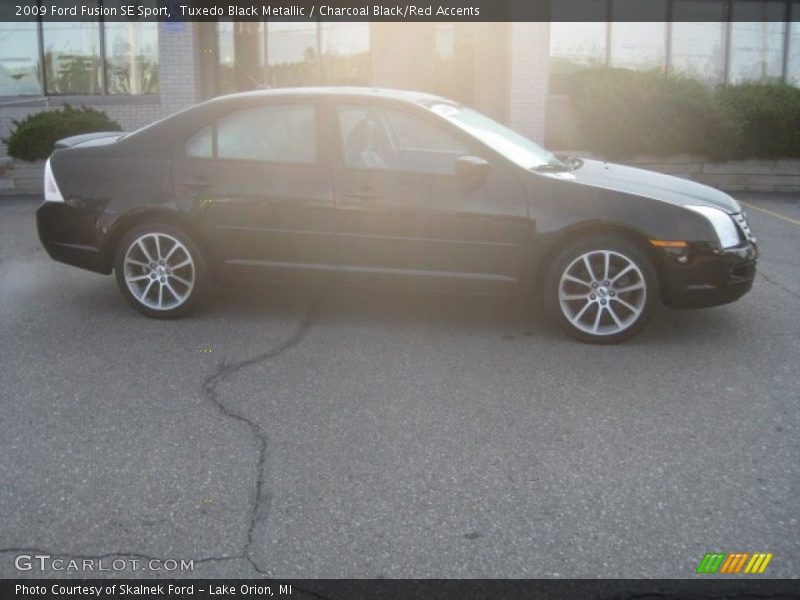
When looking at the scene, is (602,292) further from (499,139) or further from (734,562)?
(734,562)

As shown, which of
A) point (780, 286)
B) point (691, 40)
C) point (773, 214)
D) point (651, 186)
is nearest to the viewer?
point (651, 186)

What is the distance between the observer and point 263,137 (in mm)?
6668

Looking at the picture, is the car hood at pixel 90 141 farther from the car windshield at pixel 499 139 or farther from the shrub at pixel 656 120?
the shrub at pixel 656 120

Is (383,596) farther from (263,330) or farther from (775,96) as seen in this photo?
(775,96)

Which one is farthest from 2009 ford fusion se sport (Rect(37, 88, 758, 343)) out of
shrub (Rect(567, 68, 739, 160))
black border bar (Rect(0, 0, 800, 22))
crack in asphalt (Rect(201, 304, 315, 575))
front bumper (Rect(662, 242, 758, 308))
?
black border bar (Rect(0, 0, 800, 22))

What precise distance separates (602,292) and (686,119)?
955 centimetres

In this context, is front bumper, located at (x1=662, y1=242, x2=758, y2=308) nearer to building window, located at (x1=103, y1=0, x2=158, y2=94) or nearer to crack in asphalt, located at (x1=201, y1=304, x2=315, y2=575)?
crack in asphalt, located at (x1=201, y1=304, x2=315, y2=575)

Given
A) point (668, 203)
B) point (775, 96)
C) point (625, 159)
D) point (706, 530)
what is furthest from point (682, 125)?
point (706, 530)

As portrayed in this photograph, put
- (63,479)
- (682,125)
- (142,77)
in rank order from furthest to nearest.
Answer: (142,77) < (682,125) < (63,479)

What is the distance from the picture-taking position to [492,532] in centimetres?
365

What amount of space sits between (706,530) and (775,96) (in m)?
13.5

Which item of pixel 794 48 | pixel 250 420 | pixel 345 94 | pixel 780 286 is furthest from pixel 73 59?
pixel 250 420

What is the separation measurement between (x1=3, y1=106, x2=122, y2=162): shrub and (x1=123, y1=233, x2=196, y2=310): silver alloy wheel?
26.4 feet

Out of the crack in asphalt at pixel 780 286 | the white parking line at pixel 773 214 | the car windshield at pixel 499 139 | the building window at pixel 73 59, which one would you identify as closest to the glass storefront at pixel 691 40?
the white parking line at pixel 773 214
